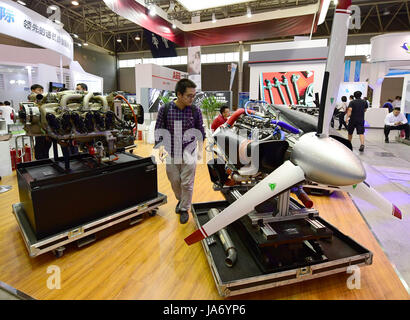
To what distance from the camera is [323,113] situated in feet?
5.55

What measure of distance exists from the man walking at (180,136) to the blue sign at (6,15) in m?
4.33

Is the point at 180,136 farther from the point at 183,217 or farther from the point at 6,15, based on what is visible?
the point at 6,15

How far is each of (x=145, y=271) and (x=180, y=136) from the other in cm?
151

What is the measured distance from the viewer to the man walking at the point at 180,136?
3008 millimetres

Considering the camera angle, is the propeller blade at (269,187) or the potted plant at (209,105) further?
the potted plant at (209,105)

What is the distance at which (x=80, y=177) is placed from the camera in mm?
2596

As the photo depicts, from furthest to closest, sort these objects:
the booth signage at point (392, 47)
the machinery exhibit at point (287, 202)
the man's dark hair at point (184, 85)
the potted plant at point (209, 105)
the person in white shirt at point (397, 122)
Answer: the booth signage at point (392, 47) → the person in white shirt at point (397, 122) → the potted plant at point (209, 105) → the man's dark hair at point (184, 85) → the machinery exhibit at point (287, 202)

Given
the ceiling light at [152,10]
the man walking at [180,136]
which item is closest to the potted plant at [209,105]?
the ceiling light at [152,10]

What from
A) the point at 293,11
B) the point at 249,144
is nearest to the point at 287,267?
the point at 249,144

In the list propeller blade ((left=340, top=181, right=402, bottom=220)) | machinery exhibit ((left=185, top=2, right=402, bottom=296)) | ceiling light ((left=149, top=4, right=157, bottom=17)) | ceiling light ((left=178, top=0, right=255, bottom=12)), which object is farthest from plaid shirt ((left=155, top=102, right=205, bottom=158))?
ceiling light ((left=149, top=4, right=157, bottom=17))

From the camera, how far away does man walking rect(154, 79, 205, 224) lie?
3.01 m

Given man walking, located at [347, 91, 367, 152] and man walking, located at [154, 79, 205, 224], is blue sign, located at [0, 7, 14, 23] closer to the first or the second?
man walking, located at [154, 79, 205, 224]

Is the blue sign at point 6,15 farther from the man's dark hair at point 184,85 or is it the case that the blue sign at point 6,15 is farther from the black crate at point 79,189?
the man's dark hair at point 184,85

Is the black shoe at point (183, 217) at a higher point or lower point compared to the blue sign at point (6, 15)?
lower
